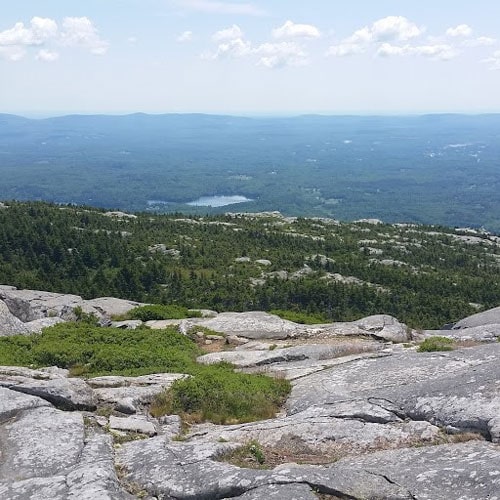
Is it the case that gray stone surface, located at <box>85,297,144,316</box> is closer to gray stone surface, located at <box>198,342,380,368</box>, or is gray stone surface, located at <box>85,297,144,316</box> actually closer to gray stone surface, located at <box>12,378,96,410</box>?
gray stone surface, located at <box>198,342,380,368</box>

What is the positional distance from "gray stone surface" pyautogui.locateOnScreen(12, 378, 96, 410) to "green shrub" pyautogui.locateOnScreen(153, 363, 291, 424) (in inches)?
73.3

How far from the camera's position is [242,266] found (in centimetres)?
7681

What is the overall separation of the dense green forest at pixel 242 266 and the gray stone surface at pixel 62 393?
3717 centimetres

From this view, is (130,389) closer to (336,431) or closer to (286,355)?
(336,431)

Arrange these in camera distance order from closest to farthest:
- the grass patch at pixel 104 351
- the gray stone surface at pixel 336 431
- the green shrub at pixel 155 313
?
the gray stone surface at pixel 336 431
the grass patch at pixel 104 351
the green shrub at pixel 155 313

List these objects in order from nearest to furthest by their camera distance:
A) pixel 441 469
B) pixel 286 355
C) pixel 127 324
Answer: pixel 441 469, pixel 286 355, pixel 127 324

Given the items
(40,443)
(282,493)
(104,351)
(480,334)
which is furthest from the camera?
(480,334)

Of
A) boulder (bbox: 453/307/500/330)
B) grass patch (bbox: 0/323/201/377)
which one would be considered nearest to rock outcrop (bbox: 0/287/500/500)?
grass patch (bbox: 0/323/201/377)

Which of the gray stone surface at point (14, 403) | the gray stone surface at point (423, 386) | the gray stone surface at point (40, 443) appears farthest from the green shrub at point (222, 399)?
the gray stone surface at point (14, 403)

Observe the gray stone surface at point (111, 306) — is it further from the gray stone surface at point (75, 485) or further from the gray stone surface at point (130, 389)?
the gray stone surface at point (75, 485)

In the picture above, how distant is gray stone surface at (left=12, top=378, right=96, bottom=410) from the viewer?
1392 cm

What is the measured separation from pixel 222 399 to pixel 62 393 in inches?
167

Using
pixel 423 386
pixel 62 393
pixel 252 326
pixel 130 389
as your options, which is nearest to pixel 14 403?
pixel 62 393

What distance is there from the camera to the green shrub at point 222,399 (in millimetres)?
14484
